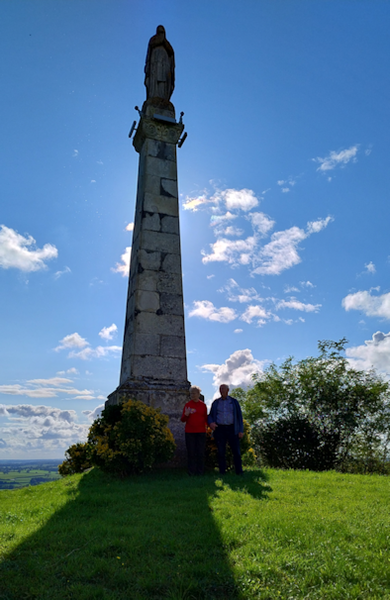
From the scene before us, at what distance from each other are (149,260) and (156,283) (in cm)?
58

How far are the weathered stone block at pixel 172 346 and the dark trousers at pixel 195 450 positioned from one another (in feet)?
6.27

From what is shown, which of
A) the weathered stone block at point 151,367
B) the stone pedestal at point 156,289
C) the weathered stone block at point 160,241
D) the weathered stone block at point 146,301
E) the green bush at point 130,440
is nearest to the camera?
the green bush at point 130,440

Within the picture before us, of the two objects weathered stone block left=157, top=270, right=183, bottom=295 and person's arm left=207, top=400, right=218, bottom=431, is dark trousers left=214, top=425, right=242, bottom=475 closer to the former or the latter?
person's arm left=207, top=400, right=218, bottom=431

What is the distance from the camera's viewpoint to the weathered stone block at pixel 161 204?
390 inches

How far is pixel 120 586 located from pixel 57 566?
66 centimetres

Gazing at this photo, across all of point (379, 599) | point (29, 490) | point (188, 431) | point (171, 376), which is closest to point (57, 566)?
point (379, 599)

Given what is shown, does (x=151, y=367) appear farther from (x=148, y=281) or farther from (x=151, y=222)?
(x=151, y=222)

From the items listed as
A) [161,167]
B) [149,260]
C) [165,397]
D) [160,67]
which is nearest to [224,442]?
[165,397]

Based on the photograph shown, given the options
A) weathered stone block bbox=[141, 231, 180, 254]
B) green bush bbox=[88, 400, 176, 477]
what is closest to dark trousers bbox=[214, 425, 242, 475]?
green bush bbox=[88, 400, 176, 477]

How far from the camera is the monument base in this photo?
828cm

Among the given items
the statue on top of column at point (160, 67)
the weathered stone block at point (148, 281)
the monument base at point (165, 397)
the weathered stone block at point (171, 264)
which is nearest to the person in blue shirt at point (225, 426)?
the monument base at point (165, 397)

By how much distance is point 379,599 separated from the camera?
A: 282cm

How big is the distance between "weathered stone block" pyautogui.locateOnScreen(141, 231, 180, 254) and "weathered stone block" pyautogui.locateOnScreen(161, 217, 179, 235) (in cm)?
11

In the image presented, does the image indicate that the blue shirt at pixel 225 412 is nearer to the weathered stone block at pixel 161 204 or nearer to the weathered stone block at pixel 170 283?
the weathered stone block at pixel 170 283
